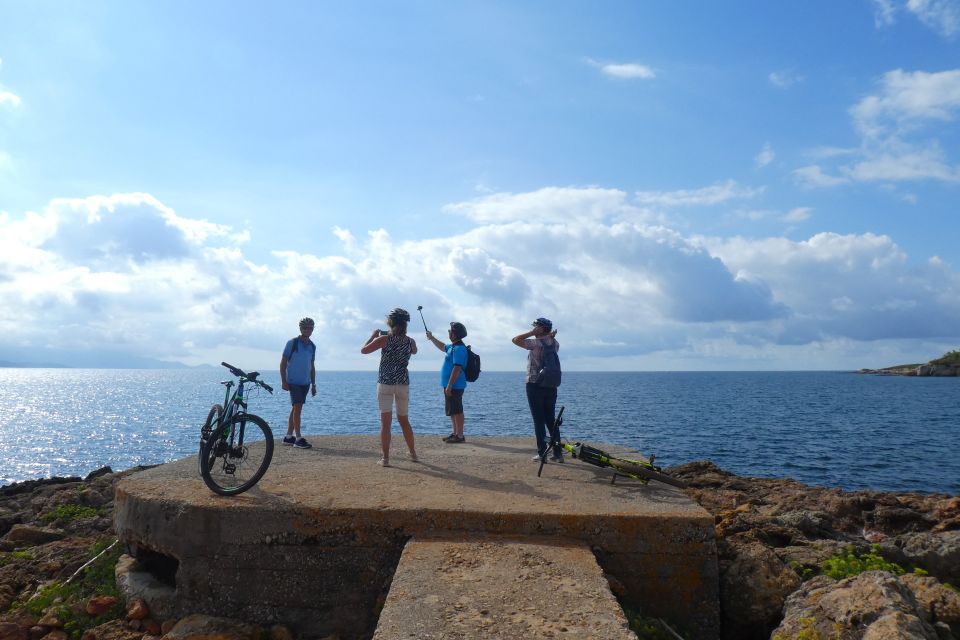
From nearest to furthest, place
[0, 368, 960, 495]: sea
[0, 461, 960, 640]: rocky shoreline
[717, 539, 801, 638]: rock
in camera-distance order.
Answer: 1. [0, 461, 960, 640]: rocky shoreline
2. [717, 539, 801, 638]: rock
3. [0, 368, 960, 495]: sea

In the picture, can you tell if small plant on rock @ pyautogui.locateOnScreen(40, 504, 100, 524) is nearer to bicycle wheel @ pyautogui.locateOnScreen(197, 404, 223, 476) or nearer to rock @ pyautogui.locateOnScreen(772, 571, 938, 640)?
bicycle wheel @ pyautogui.locateOnScreen(197, 404, 223, 476)

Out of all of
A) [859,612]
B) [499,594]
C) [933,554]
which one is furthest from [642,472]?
[933,554]

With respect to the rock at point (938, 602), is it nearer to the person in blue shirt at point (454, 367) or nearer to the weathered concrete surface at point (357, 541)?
the weathered concrete surface at point (357, 541)

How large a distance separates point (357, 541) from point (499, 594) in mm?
1968

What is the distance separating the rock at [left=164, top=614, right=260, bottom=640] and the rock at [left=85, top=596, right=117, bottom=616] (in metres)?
1.23

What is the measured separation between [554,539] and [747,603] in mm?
1873

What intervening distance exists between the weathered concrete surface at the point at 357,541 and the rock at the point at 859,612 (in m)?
0.93

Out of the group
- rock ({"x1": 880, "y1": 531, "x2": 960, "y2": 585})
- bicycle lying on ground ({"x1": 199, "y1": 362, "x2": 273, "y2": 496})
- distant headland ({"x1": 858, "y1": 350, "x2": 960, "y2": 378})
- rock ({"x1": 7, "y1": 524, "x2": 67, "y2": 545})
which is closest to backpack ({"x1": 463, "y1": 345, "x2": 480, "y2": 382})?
bicycle lying on ground ({"x1": 199, "y1": 362, "x2": 273, "y2": 496})

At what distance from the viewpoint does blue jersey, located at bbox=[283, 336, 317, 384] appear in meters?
9.98

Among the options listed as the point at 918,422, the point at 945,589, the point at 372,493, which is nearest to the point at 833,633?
the point at 945,589

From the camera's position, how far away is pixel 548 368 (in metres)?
8.85

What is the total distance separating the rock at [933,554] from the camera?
805cm

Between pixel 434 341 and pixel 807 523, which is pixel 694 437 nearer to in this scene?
pixel 807 523

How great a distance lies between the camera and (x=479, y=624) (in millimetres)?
3963
